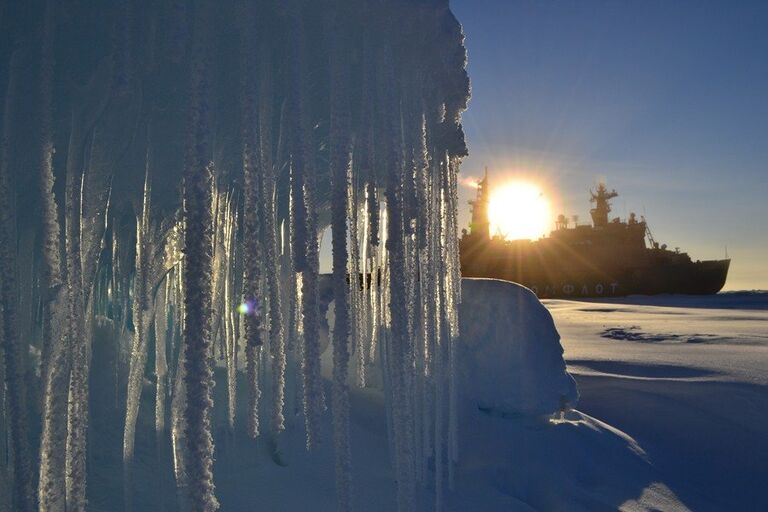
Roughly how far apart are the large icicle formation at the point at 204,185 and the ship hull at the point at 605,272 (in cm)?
3103

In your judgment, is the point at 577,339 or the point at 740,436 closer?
the point at 740,436

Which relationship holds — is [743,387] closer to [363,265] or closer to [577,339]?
[363,265]

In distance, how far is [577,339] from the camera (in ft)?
36.6

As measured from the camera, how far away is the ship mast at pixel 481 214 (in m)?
36.2

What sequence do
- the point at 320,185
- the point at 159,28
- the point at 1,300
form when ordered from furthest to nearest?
the point at 320,185, the point at 159,28, the point at 1,300

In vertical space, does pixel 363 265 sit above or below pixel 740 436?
above

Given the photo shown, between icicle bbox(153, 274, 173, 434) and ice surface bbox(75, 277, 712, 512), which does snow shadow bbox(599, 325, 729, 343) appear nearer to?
ice surface bbox(75, 277, 712, 512)

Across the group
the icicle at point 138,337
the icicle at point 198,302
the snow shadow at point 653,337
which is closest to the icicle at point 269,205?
the icicle at point 198,302

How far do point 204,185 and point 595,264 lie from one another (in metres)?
34.1

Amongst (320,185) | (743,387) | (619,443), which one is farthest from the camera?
(743,387)

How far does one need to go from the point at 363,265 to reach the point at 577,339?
9.43 m

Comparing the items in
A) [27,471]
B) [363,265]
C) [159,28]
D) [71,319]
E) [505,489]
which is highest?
[159,28]

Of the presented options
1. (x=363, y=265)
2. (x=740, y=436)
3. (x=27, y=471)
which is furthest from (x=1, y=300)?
(x=740, y=436)

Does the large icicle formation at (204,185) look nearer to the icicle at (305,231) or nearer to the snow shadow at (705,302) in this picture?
the icicle at (305,231)
